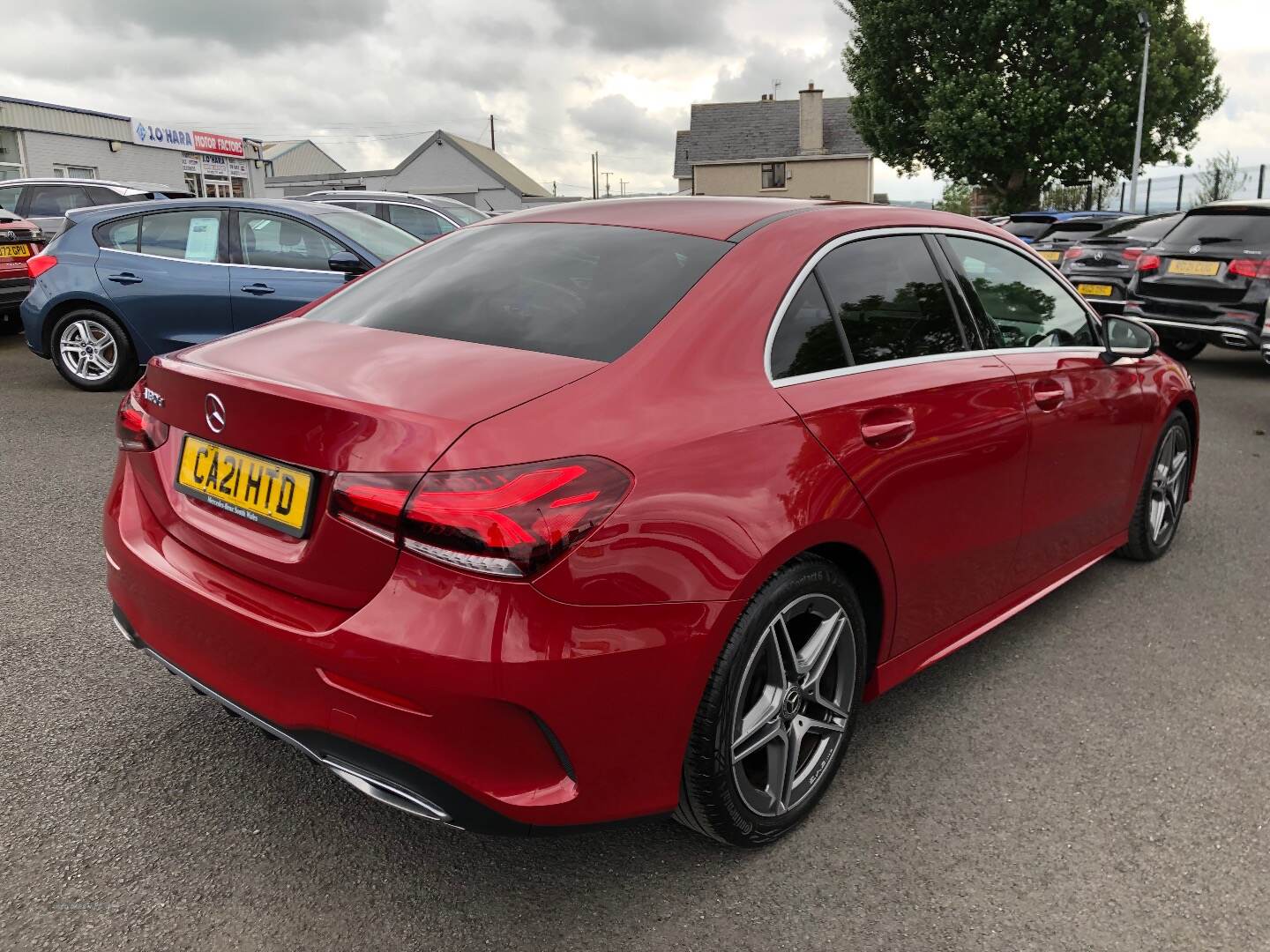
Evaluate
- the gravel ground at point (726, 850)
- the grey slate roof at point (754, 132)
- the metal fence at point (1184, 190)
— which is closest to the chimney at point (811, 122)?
the grey slate roof at point (754, 132)

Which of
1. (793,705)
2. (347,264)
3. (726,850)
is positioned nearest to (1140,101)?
(347,264)

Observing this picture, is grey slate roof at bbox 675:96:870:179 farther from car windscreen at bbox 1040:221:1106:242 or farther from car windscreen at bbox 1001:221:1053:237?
car windscreen at bbox 1040:221:1106:242

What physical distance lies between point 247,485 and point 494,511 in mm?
674

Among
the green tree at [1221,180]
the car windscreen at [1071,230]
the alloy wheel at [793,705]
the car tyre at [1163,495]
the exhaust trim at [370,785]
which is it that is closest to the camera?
the exhaust trim at [370,785]

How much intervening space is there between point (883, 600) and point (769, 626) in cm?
52

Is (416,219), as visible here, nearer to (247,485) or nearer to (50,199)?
(50,199)

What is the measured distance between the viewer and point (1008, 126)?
29.8 metres

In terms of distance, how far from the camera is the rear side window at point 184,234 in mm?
8219

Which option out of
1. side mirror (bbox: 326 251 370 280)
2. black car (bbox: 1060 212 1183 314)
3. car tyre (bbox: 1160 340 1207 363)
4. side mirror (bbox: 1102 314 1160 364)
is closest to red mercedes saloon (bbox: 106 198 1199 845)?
side mirror (bbox: 1102 314 1160 364)

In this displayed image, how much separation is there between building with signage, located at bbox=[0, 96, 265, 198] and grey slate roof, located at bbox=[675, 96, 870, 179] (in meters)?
25.1

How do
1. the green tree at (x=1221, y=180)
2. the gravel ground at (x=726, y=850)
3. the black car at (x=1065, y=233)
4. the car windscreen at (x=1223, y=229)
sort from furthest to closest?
the green tree at (x=1221, y=180) < the black car at (x=1065, y=233) < the car windscreen at (x=1223, y=229) < the gravel ground at (x=726, y=850)

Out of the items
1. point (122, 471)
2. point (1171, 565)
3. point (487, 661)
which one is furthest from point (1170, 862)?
point (122, 471)

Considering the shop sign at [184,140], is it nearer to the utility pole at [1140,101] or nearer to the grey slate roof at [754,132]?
the grey slate roof at [754,132]

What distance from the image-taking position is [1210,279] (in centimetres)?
953
